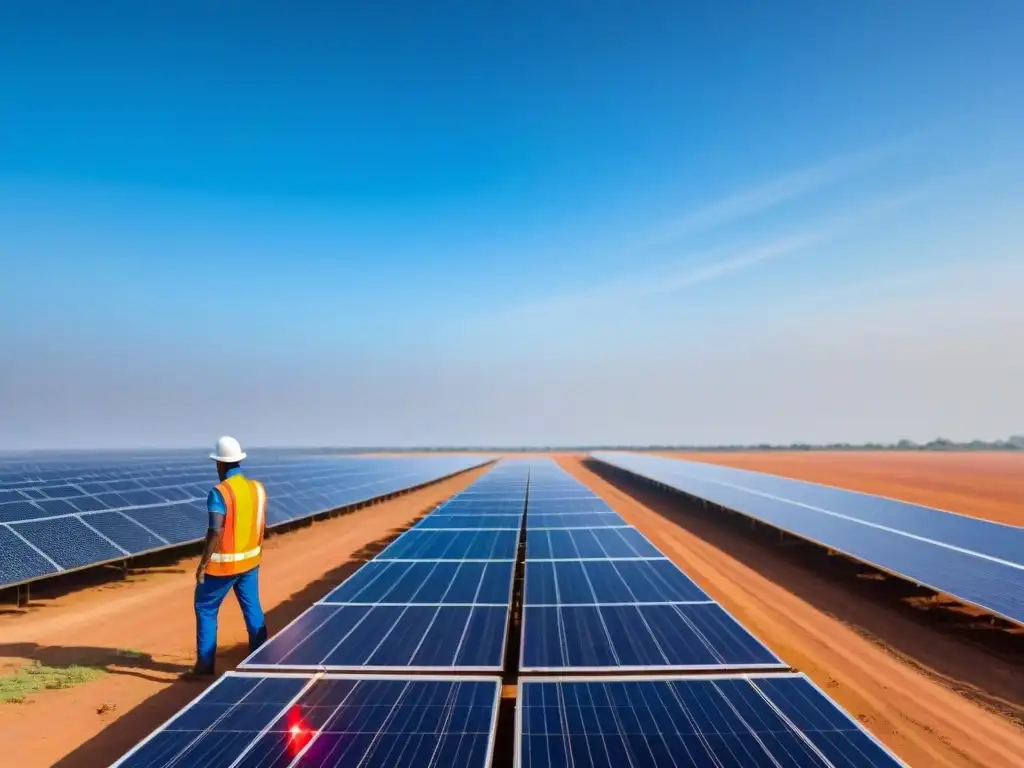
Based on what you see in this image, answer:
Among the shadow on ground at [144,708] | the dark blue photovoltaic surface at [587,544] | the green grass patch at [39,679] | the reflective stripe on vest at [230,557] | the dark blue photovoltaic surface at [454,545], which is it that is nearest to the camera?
the shadow on ground at [144,708]

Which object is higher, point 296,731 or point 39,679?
point 296,731

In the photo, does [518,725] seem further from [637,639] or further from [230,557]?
[230,557]

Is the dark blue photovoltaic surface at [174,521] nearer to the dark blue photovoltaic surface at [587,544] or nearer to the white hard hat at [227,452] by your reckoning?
the white hard hat at [227,452]

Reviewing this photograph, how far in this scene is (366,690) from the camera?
525cm

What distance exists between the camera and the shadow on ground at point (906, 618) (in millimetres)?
9000

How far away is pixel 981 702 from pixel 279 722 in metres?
9.74

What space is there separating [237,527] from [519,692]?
15.5 feet

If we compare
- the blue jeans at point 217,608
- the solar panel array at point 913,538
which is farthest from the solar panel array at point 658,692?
the solar panel array at point 913,538

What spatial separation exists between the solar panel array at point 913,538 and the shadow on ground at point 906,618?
108 cm

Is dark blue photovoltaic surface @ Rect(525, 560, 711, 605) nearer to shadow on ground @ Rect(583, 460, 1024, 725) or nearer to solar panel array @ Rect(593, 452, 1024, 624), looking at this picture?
shadow on ground @ Rect(583, 460, 1024, 725)

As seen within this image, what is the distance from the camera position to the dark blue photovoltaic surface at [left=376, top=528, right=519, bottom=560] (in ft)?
36.4

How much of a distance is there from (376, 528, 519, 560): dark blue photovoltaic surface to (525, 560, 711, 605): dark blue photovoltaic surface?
1219 mm

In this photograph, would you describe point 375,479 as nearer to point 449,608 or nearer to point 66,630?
point 66,630

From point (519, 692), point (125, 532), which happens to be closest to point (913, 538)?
point (519, 692)
